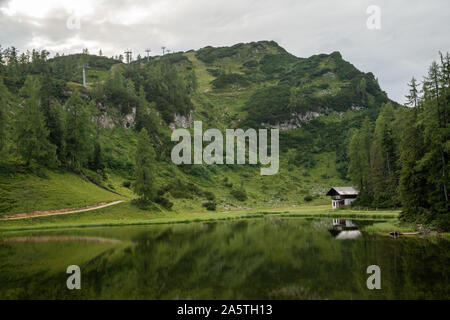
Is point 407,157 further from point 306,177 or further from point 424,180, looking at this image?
point 306,177

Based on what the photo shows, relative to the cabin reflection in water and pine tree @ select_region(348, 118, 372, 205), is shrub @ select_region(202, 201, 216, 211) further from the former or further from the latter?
the cabin reflection in water

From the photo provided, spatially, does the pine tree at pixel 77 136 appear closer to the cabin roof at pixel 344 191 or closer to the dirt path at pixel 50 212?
the dirt path at pixel 50 212

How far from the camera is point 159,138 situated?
124250mm

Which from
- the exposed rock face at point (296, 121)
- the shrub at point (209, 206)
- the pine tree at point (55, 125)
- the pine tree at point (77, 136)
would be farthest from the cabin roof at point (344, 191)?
the exposed rock face at point (296, 121)

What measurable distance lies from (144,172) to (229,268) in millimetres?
52976

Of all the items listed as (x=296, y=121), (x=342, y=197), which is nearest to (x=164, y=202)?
(x=342, y=197)

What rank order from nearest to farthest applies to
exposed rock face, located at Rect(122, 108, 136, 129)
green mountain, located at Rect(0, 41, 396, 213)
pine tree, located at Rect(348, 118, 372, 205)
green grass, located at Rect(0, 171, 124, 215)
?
green grass, located at Rect(0, 171, 124, 215), green mountain, located at Rect(0, 41, 396, 213), pine tree, located at Rect(348, 118, 372, 205), exposed rock face, located at Rect(122, 108, 136, 129)

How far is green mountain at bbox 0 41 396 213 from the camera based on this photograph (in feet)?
238

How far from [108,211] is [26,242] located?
89.6 ft

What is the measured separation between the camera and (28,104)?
70125mm

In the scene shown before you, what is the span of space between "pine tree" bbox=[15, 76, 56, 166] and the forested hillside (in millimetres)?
189

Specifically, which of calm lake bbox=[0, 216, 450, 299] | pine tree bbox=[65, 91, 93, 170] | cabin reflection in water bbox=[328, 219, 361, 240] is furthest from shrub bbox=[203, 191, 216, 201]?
calm lake bbox=[0, 216, 450, 299]

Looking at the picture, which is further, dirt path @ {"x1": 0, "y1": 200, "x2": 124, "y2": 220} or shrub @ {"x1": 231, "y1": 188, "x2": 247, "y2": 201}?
shrub @ {"x1": 231, "y1": 188, "x2": 247, "y2": 201}
